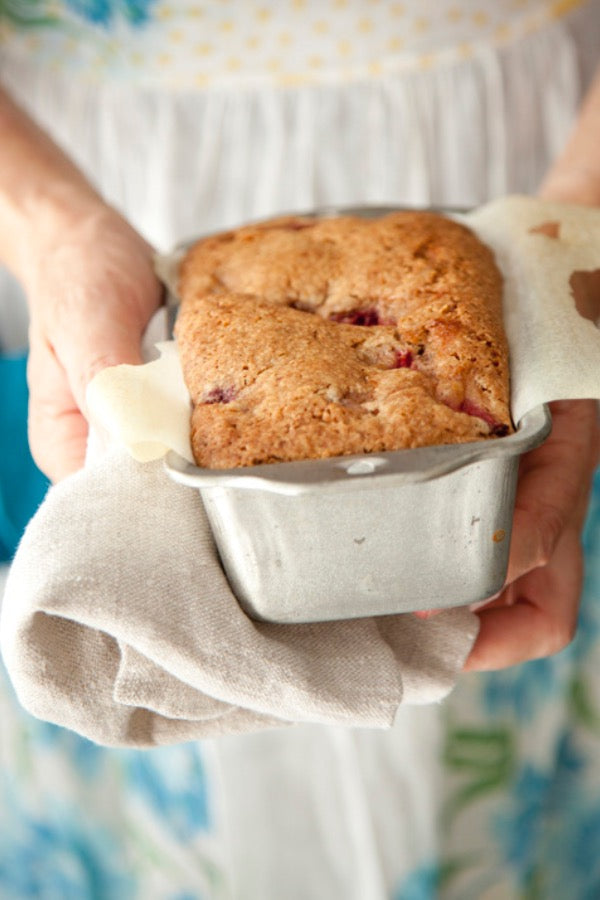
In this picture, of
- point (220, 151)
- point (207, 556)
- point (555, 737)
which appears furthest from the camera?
point (555, 737)

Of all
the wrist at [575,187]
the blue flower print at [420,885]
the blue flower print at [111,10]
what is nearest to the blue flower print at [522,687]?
the blue flower print at [420,885]

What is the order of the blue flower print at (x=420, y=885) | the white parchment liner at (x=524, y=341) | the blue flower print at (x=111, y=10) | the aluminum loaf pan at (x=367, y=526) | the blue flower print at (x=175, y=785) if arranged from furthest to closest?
the blue flower print at (x=420, y=885), the blue flower print at (x=175, y=785), the blue flower print at (x=111, y=10), the white parchment liner at (x=524, y=341), the aluminum loaf pan at (x=367, y=526)

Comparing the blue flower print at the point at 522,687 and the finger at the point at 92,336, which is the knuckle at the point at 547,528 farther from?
the blue flower print at the point at 522,687

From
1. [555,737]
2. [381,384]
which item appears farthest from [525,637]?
[555,737]

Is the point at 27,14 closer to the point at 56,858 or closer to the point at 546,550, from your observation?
the point at 546,550

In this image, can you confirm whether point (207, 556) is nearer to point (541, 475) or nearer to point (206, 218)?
point (541, 475)

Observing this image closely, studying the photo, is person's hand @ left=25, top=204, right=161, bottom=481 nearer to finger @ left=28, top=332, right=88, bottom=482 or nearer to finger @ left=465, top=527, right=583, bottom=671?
finger @ left=28, top=332, right=88, bottom=482

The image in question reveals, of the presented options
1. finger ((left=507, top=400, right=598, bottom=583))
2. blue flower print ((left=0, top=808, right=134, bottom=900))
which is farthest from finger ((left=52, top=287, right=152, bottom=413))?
blue flower print ((left=0, top=808, right=134, bottom=900))
